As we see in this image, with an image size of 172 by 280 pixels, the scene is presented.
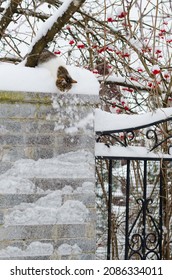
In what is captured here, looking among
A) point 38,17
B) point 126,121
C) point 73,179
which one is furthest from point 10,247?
point 38,17

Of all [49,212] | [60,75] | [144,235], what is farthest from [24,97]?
[144,235]

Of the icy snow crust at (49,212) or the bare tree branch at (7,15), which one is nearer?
the icy snow crust at (49,212)

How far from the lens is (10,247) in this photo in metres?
2.92

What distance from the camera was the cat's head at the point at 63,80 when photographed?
300 centimetres

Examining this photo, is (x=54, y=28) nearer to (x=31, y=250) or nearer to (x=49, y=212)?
(x=49, y=212)

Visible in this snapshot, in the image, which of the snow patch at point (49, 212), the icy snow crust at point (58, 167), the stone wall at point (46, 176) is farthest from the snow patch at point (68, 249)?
the icy snow crust at point (58, 167)

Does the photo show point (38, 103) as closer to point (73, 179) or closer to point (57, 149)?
point (57, 149)

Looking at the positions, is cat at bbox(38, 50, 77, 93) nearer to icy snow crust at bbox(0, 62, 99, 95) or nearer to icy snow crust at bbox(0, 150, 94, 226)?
icy snow crust at bbox(0, 62, 99, 95)

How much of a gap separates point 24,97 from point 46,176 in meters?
0.49

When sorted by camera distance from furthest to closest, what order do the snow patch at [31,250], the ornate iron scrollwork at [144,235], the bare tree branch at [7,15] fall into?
the bare tree branch at [7,15] < the ornate iron scrollwork at [144,235] < the snow patch at [31,250]

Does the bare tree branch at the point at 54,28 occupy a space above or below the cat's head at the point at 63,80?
above

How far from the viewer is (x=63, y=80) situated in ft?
9.86

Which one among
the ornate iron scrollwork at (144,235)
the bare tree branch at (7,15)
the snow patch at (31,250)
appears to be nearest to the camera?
the snow patch at (31,250)

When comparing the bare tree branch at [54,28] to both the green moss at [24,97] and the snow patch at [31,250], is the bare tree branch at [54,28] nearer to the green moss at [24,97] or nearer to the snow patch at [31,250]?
the green moss at [24,97]
